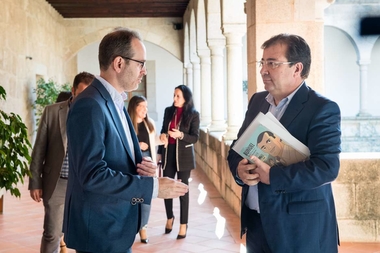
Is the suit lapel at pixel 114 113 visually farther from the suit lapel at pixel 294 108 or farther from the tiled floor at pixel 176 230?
the tiled floor at pixel 176 230

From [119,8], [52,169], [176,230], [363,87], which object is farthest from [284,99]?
[363,87]

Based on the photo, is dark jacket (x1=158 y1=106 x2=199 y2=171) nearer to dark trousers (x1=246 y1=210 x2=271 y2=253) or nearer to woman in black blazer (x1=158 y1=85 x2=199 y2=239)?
woman in black blazer (x1=158 y1=85 x2=199 y2=239)

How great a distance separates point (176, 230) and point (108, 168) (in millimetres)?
3441

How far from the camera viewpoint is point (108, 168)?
1899mm

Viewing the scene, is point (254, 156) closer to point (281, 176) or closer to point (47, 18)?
point (281, 176)

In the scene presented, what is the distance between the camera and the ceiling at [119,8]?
12.1 meters

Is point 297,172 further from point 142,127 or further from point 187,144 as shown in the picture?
point 187,144

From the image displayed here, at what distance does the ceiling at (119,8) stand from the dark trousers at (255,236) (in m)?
10.2

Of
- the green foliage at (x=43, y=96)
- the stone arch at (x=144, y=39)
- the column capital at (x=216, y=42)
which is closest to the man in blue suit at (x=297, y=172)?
the column capital at (x=216, y=42)

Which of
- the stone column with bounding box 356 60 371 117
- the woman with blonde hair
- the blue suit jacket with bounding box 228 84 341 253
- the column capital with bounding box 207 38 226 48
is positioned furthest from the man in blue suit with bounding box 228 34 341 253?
the stone column with bounding box 356 60 371 117

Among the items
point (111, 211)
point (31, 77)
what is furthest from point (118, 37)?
point (31, 77)

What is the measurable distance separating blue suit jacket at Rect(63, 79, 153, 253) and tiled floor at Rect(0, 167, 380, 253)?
2551 millimetres

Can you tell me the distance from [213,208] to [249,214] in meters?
4.13

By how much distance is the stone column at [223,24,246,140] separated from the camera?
284 inches
